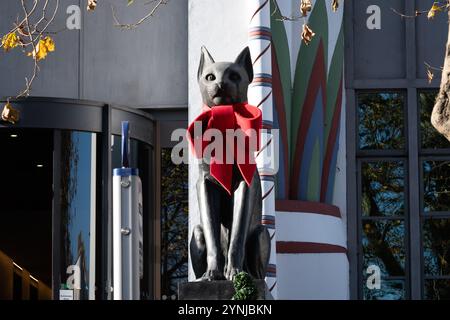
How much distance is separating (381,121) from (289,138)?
72.0 inches

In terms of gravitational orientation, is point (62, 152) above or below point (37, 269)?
above

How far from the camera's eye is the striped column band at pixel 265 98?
42.5 feet

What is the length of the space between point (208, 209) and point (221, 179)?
235 millimetres

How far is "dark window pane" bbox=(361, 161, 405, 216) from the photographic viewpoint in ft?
50.9

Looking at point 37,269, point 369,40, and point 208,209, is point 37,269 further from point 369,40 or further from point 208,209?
point 208,209

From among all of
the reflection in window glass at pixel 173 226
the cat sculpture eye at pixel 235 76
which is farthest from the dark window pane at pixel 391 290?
the cat sculpture eye at pixel 235 76

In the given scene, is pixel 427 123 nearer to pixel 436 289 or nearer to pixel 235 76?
pixel 436 289

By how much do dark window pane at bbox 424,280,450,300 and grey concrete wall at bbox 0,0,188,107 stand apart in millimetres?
3684

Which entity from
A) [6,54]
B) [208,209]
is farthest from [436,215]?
[208,209]

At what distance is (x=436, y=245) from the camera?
15.4 m

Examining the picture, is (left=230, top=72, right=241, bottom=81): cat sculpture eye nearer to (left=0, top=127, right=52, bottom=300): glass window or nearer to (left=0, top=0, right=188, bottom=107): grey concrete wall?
(left=0, top=127, right=52, bottom=300): glass window

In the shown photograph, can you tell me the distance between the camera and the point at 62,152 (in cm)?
1491

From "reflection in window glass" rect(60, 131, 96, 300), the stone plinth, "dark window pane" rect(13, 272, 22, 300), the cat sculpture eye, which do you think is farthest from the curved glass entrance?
the stone plinth
